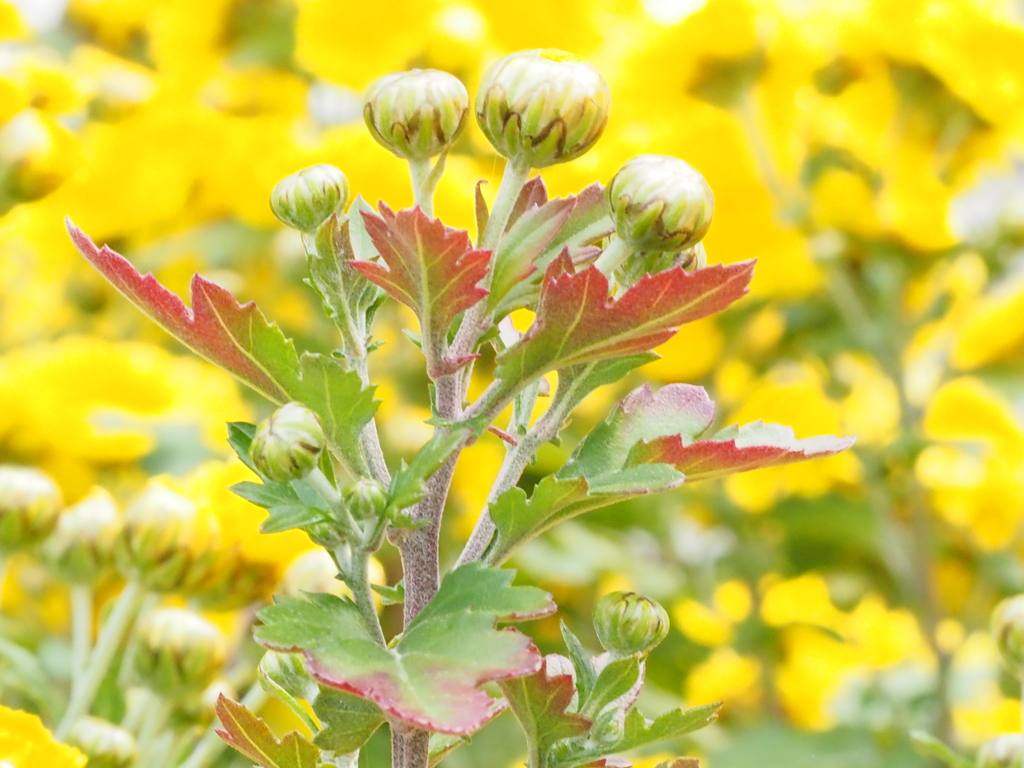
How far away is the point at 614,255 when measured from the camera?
34cm

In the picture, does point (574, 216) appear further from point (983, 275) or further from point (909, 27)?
point (983, 275)

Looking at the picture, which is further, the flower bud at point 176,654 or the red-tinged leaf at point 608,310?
the flower bud at point 176,654

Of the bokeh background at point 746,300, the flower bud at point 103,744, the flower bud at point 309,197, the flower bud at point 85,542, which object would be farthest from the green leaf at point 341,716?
the bokeh background at point 746,300

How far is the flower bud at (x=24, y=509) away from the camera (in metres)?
0.66

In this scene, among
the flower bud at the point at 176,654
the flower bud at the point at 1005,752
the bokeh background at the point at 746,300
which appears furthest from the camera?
the bokeh background at the point at 746,300

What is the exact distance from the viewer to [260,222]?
111cm

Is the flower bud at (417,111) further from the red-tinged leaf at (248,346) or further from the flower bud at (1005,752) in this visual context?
the flower bud at (1005,752)

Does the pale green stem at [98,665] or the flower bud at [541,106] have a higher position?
the flower bud at [541,106]

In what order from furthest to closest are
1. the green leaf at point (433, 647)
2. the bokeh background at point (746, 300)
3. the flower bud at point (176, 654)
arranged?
the bokeh background at point (746, 300)
the flower bud at point (176, 654)
the green leaf at point (433, 647)

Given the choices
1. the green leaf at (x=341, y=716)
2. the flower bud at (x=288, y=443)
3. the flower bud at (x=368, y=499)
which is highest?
the flower bud at (x=288, y=443)

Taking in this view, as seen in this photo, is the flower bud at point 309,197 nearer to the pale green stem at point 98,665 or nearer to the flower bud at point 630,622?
the flower bud at point 630,622

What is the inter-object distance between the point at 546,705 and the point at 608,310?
0.11 m

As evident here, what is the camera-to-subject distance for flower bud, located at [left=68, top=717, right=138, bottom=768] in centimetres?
50

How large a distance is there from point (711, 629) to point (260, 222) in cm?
58
